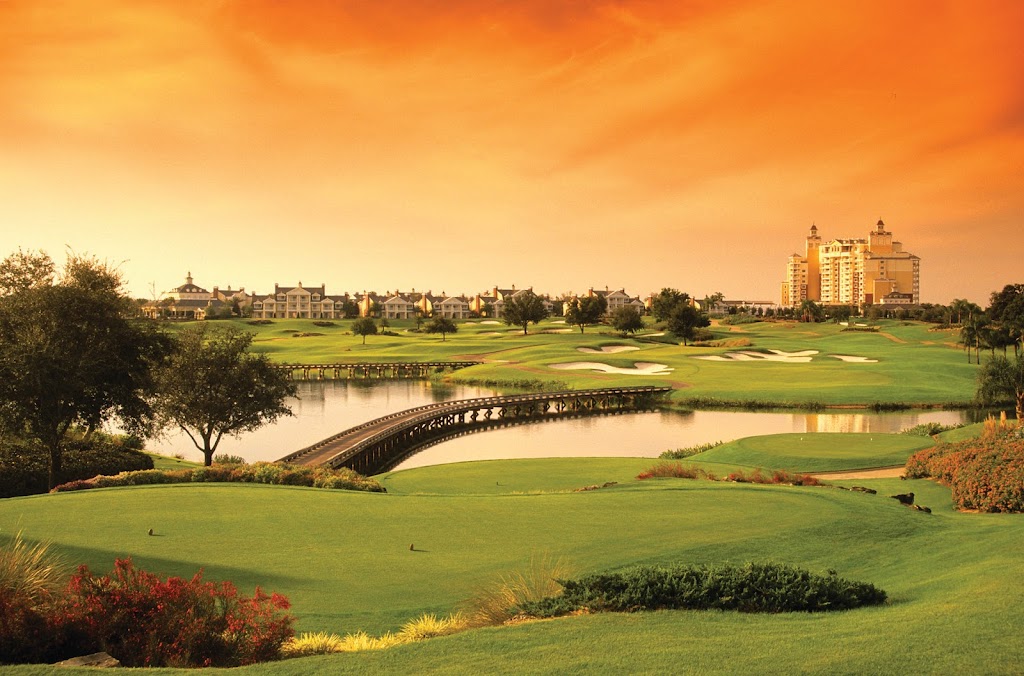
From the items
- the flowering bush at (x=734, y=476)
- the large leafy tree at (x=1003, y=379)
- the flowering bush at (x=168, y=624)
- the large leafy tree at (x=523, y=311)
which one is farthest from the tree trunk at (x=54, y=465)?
the large leafy tree at (x=523, y=311)

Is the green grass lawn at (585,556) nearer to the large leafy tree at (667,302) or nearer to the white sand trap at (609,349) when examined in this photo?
the white sand trap at (609,349)

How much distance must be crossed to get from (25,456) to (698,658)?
1031 inches

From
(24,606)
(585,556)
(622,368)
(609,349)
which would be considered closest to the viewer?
(24,606)

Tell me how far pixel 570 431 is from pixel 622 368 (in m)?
31.7

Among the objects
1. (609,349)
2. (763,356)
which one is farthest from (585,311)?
(763,356)

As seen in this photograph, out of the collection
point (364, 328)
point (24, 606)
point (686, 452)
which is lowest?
point (686, 452)

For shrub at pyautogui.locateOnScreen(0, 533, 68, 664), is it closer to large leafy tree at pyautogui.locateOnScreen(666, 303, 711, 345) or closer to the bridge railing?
the bridge railing

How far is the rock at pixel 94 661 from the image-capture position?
7.37 metres

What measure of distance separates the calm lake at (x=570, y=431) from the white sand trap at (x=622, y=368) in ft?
64.8

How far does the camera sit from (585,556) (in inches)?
493

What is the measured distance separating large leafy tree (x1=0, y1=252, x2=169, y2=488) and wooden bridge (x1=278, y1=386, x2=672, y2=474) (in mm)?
7167

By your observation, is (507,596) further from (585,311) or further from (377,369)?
(585,311)

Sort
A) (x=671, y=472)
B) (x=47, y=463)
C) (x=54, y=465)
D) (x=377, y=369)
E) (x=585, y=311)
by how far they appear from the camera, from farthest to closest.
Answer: (x=585, y=311), (x=377, y=369), (x=47, y=463), (x=54, y=465), (x=671, y=472)

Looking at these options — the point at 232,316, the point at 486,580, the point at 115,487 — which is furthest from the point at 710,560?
the point at 232,316
